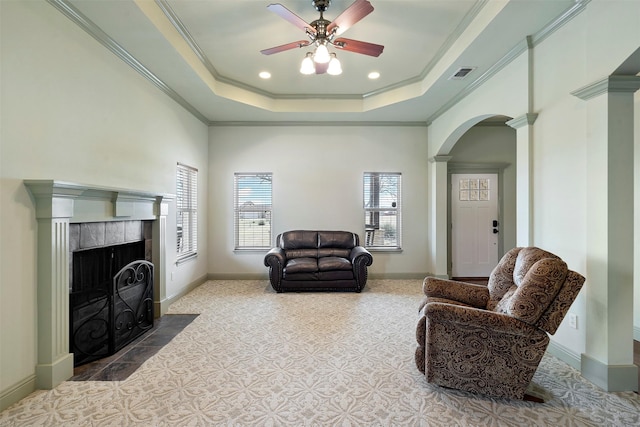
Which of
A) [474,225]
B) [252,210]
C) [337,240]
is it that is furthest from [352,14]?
[474,225]

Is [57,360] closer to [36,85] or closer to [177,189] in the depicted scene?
[36,85]

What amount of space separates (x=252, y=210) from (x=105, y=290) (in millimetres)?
3059

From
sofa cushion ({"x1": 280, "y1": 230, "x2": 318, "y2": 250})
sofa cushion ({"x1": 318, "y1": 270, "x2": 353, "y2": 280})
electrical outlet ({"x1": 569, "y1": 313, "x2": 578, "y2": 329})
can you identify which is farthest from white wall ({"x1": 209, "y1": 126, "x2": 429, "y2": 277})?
electrical outlet ({"x1": 569, "y1": 313, "x2": 578, "y2": 329})

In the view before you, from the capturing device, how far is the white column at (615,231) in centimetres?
211

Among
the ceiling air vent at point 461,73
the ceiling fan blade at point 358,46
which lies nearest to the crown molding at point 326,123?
the ceiling air vent at point 461,73

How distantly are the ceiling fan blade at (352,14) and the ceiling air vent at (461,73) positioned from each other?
1728 millimetres

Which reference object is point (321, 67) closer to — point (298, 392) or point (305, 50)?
point (305, 50)

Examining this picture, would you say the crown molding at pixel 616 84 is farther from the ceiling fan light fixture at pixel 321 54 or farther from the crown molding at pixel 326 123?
the crown molding at pixel 326 123

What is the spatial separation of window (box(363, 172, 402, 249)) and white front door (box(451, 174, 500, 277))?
1074 mm

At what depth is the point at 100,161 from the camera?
2785 millimetres

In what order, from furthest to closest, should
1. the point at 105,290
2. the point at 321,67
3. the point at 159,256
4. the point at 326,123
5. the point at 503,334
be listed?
the point at 326,123 < the point at 159,256 < the point at 321,67 < the point at 105,290 < the point at 503,334

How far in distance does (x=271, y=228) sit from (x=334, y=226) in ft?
3.97

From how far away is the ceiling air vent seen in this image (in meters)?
3.47

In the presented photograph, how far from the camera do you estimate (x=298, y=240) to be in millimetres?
5352
